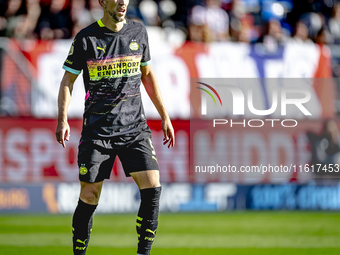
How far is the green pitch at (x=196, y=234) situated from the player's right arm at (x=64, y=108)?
2484 millimetres

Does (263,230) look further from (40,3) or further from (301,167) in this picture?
(40,3)

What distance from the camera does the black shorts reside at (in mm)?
4594

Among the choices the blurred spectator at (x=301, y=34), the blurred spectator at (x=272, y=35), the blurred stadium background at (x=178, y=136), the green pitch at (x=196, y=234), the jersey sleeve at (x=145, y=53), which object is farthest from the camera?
the blurred spectator at (x=301, y=34)

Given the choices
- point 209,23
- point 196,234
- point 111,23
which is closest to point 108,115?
point 111,23

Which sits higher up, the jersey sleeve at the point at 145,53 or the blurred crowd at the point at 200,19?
the blurred crowd at the point at 200,19

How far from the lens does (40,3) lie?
36.6ft

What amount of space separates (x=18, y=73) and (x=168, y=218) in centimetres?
381

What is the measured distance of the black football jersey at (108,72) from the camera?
15.0 ft

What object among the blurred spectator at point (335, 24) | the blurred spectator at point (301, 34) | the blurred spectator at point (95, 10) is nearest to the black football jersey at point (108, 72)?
the blurred spectator at point (95, 10)

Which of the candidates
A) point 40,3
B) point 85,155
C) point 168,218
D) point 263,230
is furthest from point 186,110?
point 85,155

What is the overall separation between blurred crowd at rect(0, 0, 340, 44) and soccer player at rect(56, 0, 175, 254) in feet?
20.0

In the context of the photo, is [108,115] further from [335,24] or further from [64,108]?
[335,24]

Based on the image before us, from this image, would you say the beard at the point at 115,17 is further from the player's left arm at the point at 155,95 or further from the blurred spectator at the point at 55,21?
the blurred spectator at the point at 55,21

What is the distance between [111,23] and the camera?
4.61m
